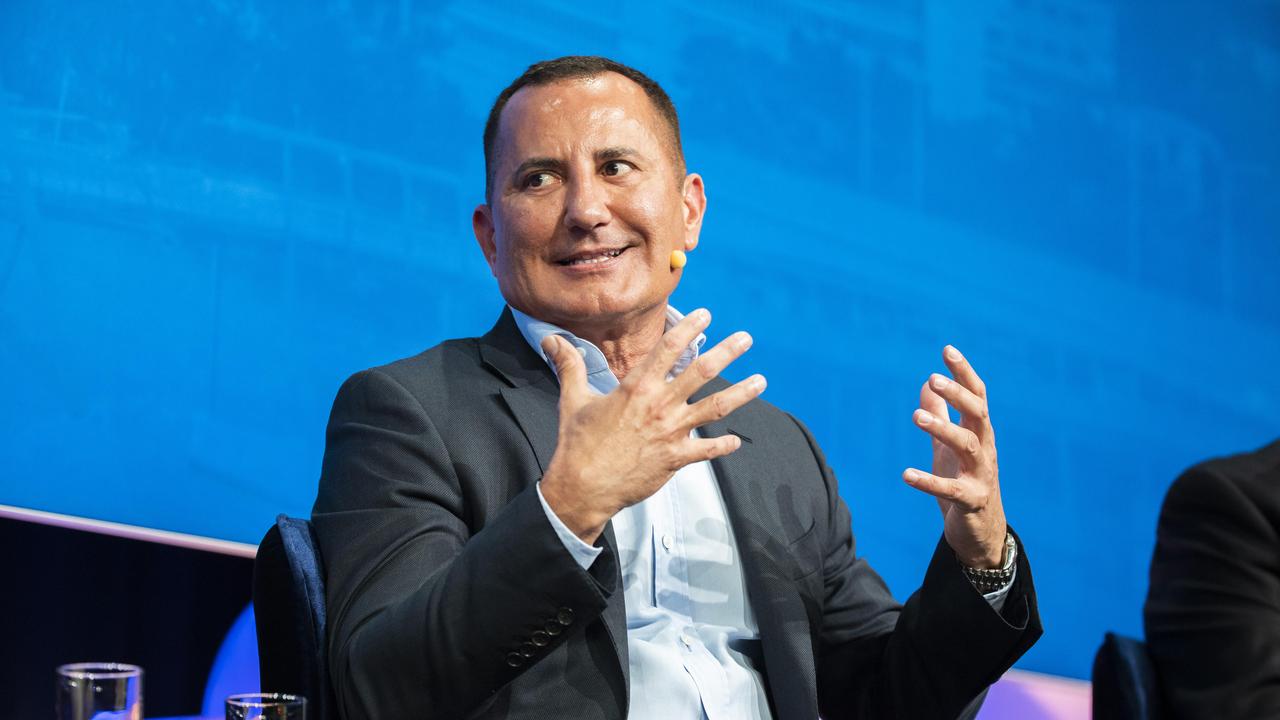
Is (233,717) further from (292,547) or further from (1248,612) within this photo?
(1248,612)

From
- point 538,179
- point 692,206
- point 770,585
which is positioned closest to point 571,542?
point 770,585

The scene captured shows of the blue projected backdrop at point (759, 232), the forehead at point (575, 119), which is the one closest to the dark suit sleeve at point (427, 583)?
the forehead at point (575, 119)

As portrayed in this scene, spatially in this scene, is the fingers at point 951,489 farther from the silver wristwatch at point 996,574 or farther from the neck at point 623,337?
the neck at point 623,337

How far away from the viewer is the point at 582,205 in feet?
6.08

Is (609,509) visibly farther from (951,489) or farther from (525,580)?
(951,489)

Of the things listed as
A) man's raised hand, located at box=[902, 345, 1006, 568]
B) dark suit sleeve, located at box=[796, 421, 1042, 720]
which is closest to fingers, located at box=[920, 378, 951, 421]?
man's raised hand, located at box=[902, 345, 1006, 568]

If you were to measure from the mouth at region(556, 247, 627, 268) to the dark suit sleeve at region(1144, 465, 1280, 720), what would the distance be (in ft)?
2.76

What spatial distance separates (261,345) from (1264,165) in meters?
2.92

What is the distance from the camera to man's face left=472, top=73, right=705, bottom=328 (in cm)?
188

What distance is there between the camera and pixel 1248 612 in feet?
4.48

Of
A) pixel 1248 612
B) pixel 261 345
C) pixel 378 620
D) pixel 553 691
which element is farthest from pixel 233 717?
pixel 261 345

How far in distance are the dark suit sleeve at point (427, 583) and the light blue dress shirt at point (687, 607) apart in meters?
0.24

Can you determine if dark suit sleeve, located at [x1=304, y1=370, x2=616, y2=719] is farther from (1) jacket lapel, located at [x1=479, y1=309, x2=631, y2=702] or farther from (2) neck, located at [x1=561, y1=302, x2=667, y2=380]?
(2) neck, located at [x1=561, y1=302, x2=667, y2=380]

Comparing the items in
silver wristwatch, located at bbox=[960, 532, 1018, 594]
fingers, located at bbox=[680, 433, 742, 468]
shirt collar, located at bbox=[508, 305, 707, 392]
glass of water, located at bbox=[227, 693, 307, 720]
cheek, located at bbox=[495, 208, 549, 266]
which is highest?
cheek, located at bbox=[495, 208, 549, 266]
